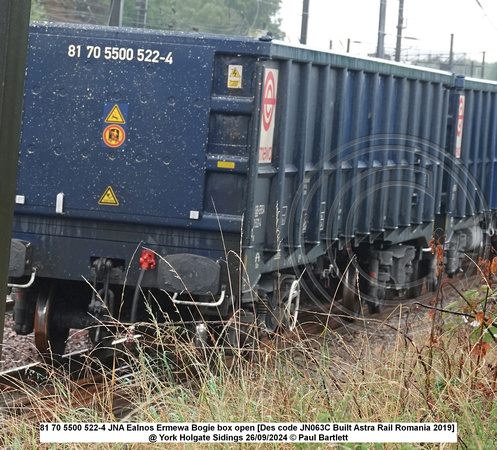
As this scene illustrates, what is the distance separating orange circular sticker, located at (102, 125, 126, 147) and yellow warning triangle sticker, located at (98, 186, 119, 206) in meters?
0.40

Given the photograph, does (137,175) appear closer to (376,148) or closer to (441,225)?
(376,148)

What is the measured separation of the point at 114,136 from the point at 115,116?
0.58 ft

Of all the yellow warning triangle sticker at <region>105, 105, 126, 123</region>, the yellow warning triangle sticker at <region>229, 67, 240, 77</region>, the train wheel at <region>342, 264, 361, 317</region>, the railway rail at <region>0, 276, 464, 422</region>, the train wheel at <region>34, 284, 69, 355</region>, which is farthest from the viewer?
the train wheel at <region>342, 264, 361, 317</region>

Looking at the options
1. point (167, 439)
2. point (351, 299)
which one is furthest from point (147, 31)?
point (351, 299)

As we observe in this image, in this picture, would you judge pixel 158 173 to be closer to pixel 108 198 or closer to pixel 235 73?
pixel 108 198

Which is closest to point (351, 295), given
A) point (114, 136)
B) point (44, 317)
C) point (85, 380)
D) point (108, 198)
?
point (85, 380)

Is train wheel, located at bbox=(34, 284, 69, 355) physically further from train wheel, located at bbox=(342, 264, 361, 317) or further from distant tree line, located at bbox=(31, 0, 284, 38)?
distant tree line, located at bbox=(31, 0, 284, 38)

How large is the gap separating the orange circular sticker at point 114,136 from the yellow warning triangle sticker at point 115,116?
0.05 metres

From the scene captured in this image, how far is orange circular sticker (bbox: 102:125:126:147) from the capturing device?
8.55m

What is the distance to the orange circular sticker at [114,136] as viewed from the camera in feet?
28.0

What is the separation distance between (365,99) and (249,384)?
5900mm

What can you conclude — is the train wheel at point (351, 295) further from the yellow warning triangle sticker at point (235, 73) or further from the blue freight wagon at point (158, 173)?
the yellow warning triangle sticker at point (235, 73)

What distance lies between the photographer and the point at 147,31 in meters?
8.50

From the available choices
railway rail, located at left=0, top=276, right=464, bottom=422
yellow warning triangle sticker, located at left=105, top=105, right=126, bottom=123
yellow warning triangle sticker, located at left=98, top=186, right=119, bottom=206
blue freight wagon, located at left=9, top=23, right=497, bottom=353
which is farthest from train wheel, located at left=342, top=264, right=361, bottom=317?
yellow warning triangle sticker, located at left=105, top=105, right=126, bottom=123
